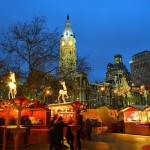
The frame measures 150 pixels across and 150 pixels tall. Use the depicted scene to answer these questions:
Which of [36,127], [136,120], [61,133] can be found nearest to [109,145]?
[36,127]

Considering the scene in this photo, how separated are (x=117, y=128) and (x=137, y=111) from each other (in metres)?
5.22

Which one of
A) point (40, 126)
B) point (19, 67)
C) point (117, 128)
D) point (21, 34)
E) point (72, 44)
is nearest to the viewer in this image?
point (40, 126)

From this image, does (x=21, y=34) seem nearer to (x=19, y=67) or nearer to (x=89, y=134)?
(x=19, y=67)

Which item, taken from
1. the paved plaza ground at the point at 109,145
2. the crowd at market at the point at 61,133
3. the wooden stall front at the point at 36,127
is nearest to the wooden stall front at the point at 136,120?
the paved plaza ground at the point at 109,145

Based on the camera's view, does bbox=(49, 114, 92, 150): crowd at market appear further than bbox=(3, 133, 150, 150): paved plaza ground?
No

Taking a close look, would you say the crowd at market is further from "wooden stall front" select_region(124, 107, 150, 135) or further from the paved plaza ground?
"wooden stall front" select_region(124, 107, 150, 135)

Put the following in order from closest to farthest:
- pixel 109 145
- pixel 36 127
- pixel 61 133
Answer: pixel 61 133, pixel 109 145, pixel 36 127

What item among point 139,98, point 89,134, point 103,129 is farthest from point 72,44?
point 89,134

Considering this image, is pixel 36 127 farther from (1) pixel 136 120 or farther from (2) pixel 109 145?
(1) pixel 136 120

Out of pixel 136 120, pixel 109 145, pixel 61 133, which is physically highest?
pixel 136 120

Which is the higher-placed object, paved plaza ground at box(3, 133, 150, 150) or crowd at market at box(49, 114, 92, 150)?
crowd at market at box(49, 114, 92, 150)

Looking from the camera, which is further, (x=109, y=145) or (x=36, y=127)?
(x=36, y=127)

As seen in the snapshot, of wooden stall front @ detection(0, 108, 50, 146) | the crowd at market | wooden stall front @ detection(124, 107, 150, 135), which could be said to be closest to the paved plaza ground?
wooden stall front @ detection(0, 108, 50, 146)

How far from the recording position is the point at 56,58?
1120 inches
